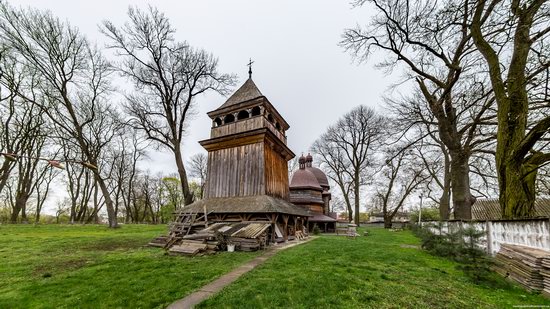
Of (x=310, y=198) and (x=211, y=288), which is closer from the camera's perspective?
(x=211, y=288)

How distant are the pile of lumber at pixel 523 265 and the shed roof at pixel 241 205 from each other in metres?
8.60

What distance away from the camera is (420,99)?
16.4 metres

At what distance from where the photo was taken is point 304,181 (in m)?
28.7

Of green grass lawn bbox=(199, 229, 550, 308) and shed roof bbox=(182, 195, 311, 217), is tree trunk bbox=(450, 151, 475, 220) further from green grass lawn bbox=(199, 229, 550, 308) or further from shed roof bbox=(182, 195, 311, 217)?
shed roof bbox=(182, 195, 311, 217)

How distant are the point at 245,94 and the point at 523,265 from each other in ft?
53.2

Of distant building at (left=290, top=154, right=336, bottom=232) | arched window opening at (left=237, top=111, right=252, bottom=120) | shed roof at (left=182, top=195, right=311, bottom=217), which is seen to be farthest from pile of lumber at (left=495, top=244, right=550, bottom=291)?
distant building at (left=290, top=154, right=336, bottom=232)

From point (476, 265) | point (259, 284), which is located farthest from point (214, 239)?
point (476, 265)

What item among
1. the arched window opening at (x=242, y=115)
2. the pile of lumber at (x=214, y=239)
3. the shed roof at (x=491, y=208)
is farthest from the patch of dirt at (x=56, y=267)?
the shed roof at (x=491, y=208)

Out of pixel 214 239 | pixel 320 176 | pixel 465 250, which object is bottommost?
pixel 214 239

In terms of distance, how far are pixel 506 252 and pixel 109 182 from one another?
46.2 m

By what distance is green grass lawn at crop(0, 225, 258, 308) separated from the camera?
187 inches

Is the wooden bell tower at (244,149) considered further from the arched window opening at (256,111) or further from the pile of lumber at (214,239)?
the pile of lumber at (214,239)

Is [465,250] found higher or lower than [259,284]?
higher

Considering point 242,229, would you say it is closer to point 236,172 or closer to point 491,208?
point 236,172
